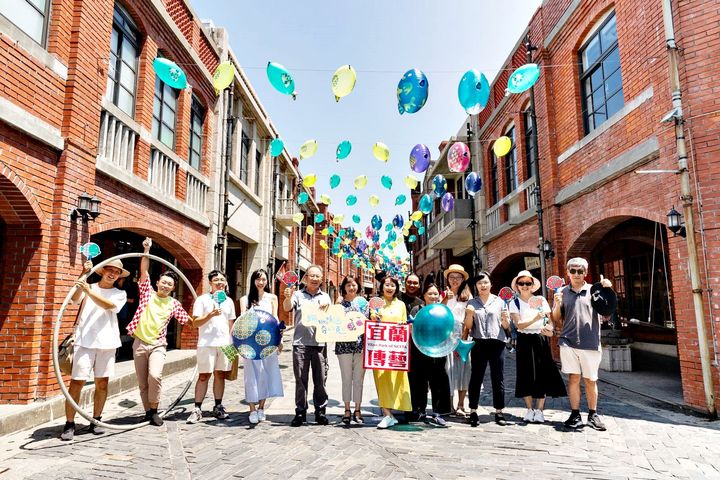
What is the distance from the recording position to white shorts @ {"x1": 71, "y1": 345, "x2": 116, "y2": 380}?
469 cm

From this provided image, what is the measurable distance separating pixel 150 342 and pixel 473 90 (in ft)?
21.3

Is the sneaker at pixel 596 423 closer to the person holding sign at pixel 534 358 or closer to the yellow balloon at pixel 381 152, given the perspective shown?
the person holding sign at pixel 534 358

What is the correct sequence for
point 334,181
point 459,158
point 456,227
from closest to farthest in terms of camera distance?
point 459,158, point 334,181, point 456,227

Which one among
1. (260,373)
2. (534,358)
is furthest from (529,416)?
(260,373)

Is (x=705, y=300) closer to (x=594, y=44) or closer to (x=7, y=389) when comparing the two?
(x=594, y=44)

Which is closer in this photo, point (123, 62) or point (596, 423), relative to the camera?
point (596, 423)

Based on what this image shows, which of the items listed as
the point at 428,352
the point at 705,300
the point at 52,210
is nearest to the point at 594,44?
the point at 705,300

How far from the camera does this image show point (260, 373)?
532cm

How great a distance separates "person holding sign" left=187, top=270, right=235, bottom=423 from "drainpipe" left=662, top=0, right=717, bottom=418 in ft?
20.5

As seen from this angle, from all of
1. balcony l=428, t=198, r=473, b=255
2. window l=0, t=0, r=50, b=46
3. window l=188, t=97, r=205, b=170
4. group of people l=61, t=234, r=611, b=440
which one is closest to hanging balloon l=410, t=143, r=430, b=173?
balcony l=428, t=198, r=473, b=255

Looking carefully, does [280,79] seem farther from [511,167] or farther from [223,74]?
[511,167]

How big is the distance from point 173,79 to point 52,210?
284cm

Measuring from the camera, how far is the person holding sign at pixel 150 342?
5.11m

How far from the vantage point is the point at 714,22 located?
19.0ft
